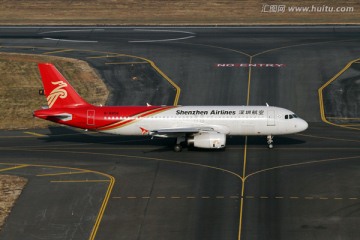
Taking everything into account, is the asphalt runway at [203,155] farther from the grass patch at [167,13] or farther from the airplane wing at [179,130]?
the grass patch at [167,13]

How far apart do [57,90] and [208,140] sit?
63.6 ft

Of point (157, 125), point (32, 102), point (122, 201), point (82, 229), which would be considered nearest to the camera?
point (82, 229)

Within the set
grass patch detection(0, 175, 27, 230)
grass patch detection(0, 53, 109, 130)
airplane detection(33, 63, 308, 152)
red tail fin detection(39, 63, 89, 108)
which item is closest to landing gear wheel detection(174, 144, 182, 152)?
airplane detection(33, 63, 308, 152)

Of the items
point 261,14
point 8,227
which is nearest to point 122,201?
point 8,227

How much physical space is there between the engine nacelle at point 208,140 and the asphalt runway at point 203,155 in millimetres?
1491

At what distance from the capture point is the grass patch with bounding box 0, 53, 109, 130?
4508 inches

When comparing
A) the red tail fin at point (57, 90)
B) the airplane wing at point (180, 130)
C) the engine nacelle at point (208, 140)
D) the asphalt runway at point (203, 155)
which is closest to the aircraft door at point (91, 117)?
the red tail fin at point (57, 90)

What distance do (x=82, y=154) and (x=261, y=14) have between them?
7971cm

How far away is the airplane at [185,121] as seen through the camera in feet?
313

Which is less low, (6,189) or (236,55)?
(236,55)

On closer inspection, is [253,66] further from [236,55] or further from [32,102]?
[32,102]

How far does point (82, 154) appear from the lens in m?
97.5

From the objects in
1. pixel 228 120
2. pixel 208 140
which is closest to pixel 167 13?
pixel 228 120

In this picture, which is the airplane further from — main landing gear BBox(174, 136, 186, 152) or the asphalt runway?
the asphalt runway
